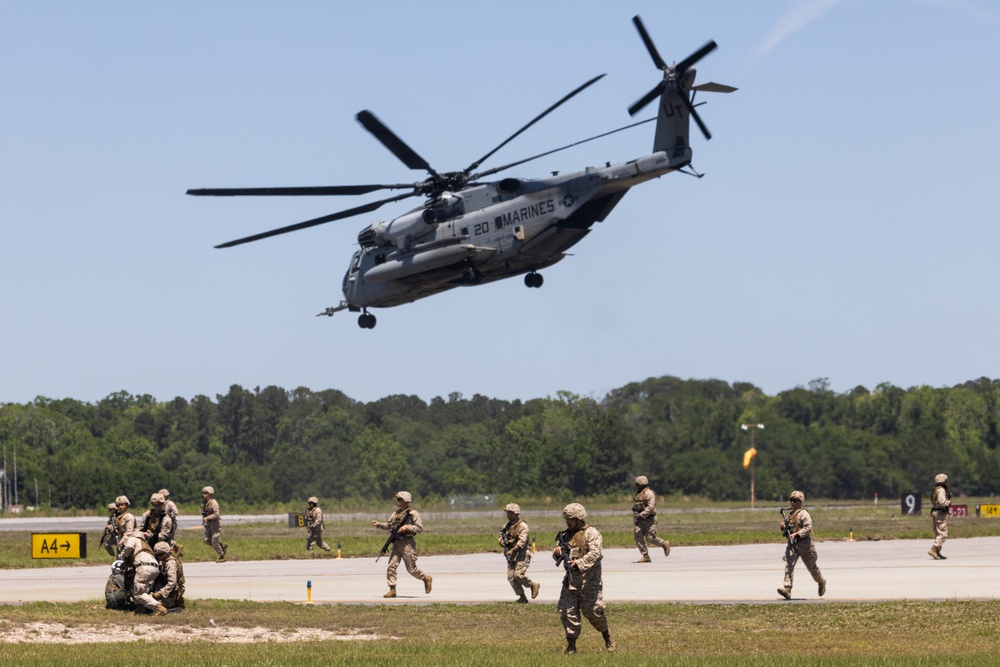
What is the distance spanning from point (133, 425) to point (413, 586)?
12452cm

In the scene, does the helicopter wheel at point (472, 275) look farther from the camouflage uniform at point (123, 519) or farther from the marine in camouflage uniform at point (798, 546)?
the marine in camouflage uniform at point (798, 546)

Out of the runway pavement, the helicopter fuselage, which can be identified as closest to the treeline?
the helicopter fuselage

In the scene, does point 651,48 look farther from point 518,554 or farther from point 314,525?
point 518,554

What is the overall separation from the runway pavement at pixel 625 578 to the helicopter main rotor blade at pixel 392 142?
12.0 m

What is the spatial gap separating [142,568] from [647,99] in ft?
86.0

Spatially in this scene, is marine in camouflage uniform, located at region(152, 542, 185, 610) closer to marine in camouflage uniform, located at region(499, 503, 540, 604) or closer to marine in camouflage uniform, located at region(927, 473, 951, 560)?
marine in camouflage uniform, located at region(499, 503, 540, 604)

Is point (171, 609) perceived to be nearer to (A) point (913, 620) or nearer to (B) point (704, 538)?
(A) point (913, 620)

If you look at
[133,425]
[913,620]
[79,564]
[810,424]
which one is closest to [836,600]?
[913,620]

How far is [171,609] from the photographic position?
22.2 metres

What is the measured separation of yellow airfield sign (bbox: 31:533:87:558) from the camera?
37375 millimetres

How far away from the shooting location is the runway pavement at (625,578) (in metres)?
24.8

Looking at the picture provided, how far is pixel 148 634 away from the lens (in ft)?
65.7

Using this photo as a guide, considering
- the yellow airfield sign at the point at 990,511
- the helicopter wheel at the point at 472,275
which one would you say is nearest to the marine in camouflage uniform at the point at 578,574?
the helicopter wheel at the point at 472,275

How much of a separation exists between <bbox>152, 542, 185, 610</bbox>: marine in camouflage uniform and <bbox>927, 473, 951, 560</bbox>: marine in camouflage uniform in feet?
58.5
